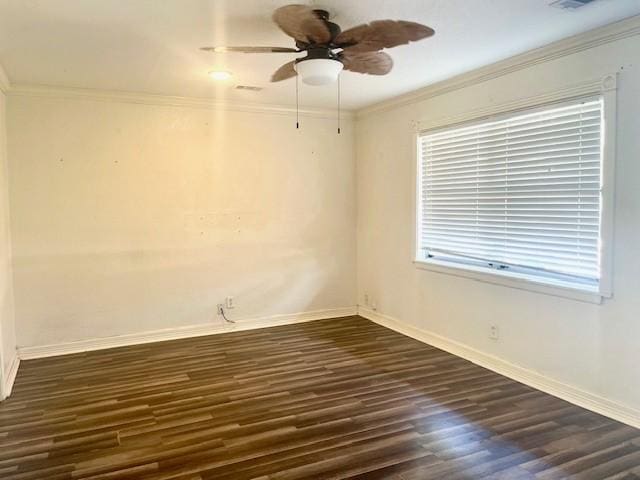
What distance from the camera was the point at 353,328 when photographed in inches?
201

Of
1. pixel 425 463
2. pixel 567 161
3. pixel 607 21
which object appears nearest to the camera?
pixel 425 463

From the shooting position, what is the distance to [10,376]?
143 inches

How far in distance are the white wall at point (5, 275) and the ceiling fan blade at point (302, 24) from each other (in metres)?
2.90

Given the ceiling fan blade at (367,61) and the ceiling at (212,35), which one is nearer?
the ceiling at (212,35)

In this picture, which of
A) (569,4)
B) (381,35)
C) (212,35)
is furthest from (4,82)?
(569,4)

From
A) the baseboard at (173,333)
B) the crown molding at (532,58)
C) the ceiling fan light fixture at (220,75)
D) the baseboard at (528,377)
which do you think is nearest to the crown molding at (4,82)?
the ceiling fan light fixture at (220,75)

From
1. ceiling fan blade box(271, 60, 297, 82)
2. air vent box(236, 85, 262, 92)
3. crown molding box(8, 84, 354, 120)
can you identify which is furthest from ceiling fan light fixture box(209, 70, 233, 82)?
crown molding box(8, 84, 354, 120)

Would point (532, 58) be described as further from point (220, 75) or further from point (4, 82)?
point (4, 82)

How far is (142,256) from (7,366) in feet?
4.77

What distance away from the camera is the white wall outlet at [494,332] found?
12.4 ft

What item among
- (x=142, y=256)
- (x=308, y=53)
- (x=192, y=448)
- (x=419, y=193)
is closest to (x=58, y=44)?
(x=308, y=53)

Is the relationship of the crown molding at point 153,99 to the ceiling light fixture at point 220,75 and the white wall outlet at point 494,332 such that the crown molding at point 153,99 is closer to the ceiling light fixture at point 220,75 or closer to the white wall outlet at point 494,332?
Answer: the ceiling light fixture at point 220,75

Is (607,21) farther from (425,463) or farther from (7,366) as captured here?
(7,366)

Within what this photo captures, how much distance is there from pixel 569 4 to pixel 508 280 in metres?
1.95
